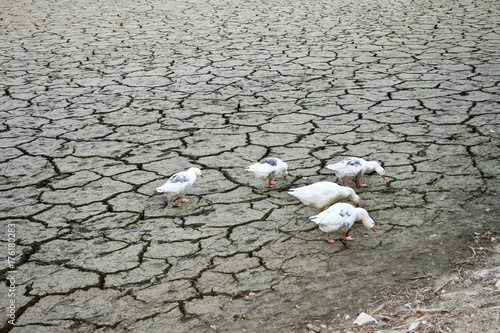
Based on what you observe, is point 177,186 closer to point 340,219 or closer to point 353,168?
point 340,219

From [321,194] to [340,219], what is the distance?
0.32 meters

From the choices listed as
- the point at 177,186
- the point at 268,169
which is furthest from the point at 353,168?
the point at 177,186

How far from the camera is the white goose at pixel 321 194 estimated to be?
340 cm

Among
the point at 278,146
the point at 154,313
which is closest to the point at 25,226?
the point at 154,313

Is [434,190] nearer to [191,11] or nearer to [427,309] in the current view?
[427,309]

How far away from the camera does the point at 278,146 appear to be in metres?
4.71

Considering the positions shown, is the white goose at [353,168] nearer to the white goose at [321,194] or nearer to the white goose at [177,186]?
the white goose at [321,194]

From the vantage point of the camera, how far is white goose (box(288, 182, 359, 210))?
11.2ft

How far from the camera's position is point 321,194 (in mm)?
3406

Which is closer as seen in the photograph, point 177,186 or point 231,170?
point 177,186

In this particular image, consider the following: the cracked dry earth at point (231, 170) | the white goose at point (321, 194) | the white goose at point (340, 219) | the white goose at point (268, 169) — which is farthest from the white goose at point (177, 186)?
the white goose at point (340, 219)

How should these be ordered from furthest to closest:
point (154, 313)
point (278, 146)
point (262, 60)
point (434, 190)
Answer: point (262, 60)
point (278, 146)
point (434, 190)
point (154, 313)

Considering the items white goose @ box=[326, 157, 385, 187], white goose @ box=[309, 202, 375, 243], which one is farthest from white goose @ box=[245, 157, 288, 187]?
white goose @ box=[309, 202, 375, 243]

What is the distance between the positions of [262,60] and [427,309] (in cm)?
584
